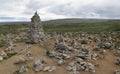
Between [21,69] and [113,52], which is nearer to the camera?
[21,69]

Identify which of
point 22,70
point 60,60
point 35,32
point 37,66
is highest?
point 35,32

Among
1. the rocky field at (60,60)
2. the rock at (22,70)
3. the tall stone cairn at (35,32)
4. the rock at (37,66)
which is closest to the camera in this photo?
the rock at (22,70)

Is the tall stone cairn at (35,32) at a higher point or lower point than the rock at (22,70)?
higher

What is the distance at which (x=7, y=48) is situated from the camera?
41938mm

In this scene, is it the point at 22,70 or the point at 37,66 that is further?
the point at 37,66

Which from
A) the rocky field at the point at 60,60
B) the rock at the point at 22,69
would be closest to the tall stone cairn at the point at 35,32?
the rocky field at the point at 60,60

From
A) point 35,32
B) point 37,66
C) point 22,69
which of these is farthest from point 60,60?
point 35,32

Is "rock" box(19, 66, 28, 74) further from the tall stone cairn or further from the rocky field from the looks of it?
the tall stone cairn

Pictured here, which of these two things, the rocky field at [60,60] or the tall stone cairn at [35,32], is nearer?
the rocky field at [60,60]

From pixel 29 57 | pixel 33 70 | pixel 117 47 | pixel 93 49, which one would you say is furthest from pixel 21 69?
pixel 117 47

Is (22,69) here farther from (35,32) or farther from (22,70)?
(35,32)

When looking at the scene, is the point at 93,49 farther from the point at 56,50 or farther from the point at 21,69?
the point at 21,69

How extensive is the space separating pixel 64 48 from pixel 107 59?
6.91 meters

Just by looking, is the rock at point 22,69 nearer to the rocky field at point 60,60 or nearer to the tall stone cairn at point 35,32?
the rocky field at point 60,60
